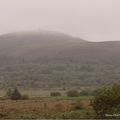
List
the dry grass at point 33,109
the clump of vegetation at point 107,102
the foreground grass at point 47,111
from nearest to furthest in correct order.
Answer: the foreground grass at point 47,111
the clump of vegetation at point 107,102
the dry grass at point 33,109

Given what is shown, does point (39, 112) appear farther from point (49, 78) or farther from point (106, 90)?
point (49, 78)

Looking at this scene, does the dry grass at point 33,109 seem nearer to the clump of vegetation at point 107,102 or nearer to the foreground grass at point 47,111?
the foreground grass at point 47,111

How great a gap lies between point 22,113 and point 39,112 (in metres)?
2.76

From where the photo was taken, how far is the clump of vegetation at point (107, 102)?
61.7 metres

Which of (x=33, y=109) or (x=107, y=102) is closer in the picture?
(x=107, y=102)

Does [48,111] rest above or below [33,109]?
below

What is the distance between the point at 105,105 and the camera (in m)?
61.9

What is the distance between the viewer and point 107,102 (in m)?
62.3

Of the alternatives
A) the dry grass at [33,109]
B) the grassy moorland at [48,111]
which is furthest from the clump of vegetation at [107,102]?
the dry grass at [33,109]

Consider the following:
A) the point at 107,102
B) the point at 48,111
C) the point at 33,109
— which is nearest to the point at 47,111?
the point at 48,111

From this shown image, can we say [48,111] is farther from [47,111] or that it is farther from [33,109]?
[33,109]

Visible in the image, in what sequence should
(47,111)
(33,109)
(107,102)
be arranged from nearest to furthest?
1. (107,102)
2. (47,111)
3. (33,109)

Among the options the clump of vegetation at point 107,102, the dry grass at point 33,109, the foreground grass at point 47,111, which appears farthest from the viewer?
the dry grass at point 33,109

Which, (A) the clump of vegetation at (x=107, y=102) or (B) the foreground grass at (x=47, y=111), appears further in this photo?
(A) the clump of vegetation at (x=107, y=102)
